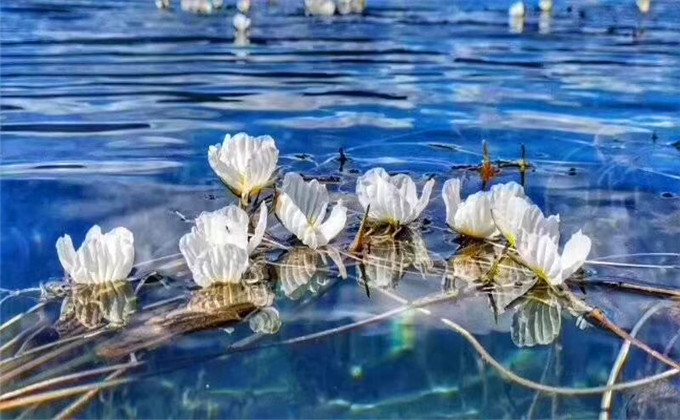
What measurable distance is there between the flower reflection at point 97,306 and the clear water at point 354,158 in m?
0.05

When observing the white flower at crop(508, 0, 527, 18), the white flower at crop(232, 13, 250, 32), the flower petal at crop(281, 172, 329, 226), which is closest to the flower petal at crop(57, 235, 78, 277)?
the flower petal at crop(281, 172, 329, 226)

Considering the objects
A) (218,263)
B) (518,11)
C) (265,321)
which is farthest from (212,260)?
(518,11)

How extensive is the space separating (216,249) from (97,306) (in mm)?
193

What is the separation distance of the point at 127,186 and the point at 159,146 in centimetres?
42

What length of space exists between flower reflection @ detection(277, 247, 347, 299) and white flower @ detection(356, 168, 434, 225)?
0.11m

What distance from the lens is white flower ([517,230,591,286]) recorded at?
4.02 feet

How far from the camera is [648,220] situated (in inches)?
67.3

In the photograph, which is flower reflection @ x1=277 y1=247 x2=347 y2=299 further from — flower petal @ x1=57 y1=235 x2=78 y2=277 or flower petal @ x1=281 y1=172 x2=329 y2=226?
flower petal @ x1=57 y1=235 x2=78 y2=277

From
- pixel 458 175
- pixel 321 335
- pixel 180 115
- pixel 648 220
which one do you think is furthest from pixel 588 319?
pixel 180 115

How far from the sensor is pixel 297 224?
1432 millimetres

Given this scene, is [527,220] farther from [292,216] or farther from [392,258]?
[292,216]

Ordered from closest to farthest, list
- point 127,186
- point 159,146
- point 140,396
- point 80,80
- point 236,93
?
point 140,396, point 127,186, point 159,146, point 236,93, point 80,80

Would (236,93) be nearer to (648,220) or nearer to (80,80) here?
(80,80)

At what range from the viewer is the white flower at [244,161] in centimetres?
150
